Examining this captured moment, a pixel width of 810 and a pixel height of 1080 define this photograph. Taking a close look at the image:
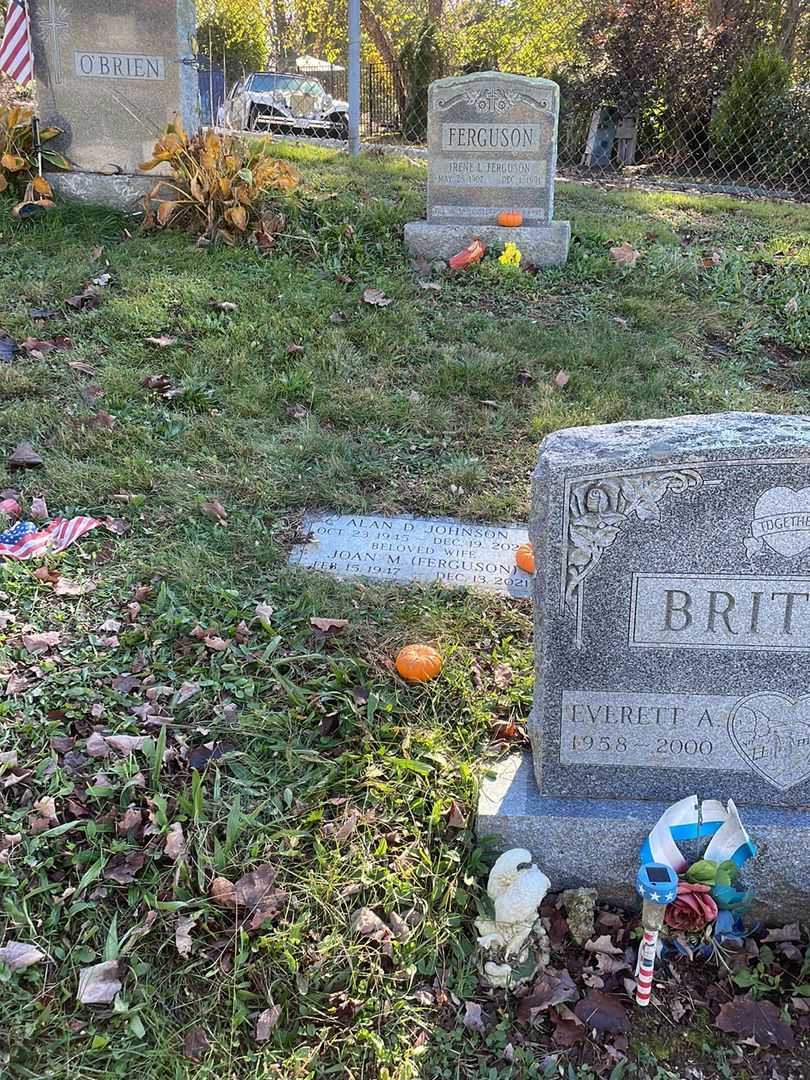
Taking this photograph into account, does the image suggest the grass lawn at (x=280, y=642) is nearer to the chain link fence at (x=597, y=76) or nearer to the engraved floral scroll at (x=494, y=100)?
the engraved floral scroll at (x=494, y=100)

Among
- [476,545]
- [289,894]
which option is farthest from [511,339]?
[289,894]

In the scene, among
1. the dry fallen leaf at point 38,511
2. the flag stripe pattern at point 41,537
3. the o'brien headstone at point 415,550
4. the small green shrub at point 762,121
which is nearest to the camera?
the flag stripe pattern at point 41,537

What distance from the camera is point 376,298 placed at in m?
6.42

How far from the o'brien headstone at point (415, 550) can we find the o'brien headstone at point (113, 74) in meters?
5.21

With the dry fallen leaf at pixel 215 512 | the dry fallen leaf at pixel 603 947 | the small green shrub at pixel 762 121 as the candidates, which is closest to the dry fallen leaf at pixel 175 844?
the dry fallen leaf at pixel 603 947

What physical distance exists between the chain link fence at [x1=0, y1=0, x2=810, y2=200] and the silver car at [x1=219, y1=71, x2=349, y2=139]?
0.03m

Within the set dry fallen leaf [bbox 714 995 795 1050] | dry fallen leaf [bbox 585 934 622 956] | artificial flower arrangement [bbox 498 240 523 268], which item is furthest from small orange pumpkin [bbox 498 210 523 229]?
dry fallen leaf [bbox 714 995 795 1050]

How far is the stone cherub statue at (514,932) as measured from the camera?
2449mm

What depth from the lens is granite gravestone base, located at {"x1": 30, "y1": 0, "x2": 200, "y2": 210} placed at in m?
7.52

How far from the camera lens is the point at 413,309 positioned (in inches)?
249

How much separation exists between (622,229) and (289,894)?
6833 millimetres

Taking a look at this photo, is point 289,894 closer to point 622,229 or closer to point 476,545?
point 476,545

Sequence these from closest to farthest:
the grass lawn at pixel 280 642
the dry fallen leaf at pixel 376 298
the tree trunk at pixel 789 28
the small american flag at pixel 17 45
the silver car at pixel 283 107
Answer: the grass lawn at pixel 280 642 < the dry fallen leaf at pixel 376 298 < the small american flag at pixel 17 45 < the silver car at pixel 283 107 < the tree trunk at pixel 789 28

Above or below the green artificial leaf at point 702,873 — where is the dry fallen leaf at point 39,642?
above
